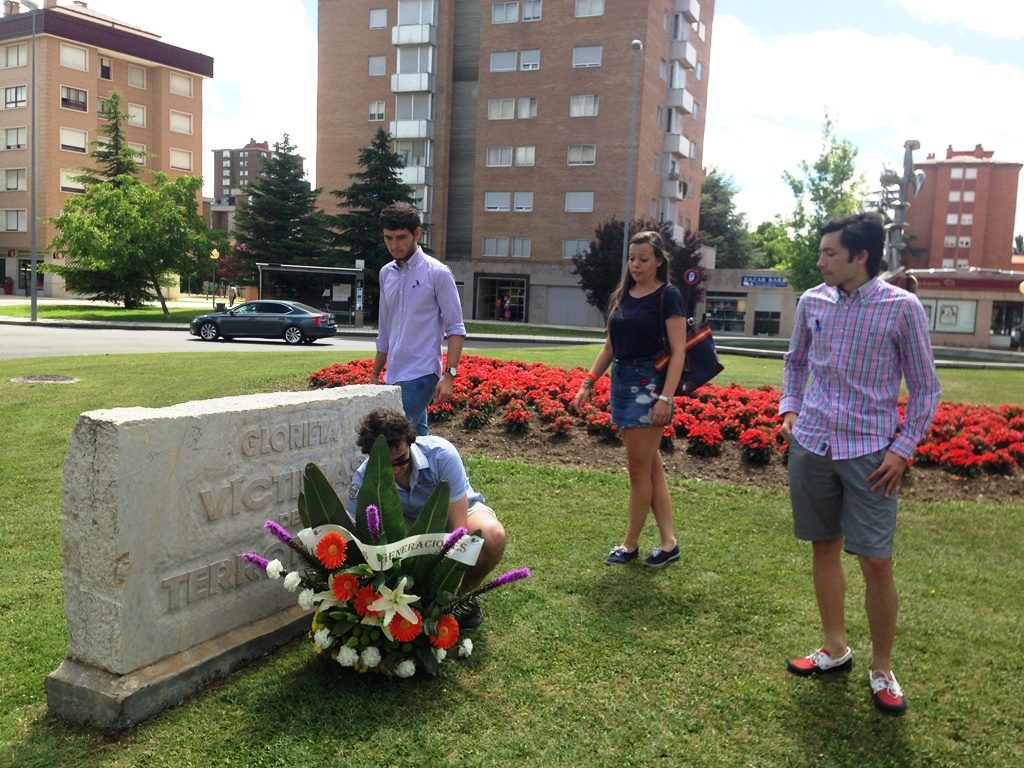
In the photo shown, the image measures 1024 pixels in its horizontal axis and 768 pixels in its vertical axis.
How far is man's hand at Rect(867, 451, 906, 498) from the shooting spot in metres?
3.03

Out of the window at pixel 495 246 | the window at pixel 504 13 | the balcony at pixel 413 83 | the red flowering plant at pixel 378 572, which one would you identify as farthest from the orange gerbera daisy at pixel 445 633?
the balcony at pixel 413 83

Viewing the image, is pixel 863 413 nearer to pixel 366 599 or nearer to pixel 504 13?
pixel 366 599

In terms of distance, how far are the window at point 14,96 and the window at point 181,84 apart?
9.63 meters

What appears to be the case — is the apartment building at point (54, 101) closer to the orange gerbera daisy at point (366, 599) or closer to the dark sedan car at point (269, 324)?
the dark sedan car at point (269, 324)

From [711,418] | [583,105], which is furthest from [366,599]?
[583,105]

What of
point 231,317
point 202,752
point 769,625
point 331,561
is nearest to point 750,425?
point 769,625

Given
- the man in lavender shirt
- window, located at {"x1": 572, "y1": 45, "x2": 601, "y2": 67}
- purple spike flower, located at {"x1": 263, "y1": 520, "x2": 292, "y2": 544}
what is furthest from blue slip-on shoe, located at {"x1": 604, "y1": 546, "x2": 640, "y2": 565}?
window, located at {"x1": 572, "y1": 45, "x2": 601, "y2": 67}

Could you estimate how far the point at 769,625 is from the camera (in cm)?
398

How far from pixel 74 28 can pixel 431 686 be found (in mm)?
64118

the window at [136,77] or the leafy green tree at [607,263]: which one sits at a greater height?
the window at [136,77]

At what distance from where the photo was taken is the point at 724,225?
71.3 meters

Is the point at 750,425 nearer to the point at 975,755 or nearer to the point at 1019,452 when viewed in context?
the point at 1019,452

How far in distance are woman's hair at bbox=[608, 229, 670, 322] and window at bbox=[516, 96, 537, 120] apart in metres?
45.6

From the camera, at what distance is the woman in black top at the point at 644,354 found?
436cm
